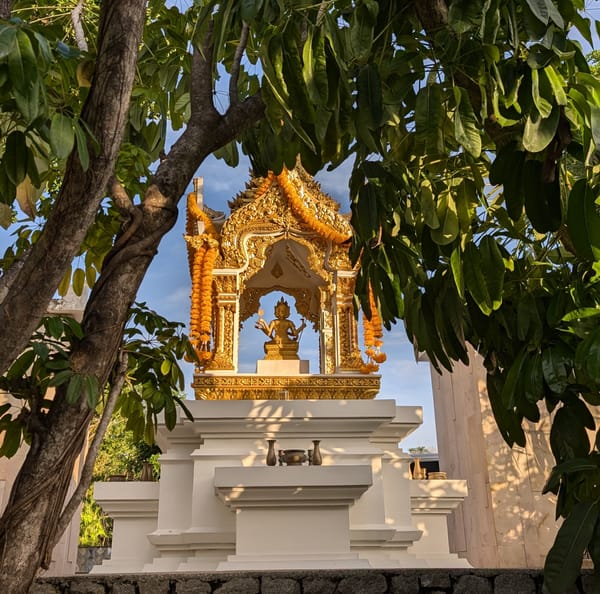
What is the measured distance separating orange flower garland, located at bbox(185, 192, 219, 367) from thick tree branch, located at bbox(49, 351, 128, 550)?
2444mm

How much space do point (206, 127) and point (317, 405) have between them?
8.14ft

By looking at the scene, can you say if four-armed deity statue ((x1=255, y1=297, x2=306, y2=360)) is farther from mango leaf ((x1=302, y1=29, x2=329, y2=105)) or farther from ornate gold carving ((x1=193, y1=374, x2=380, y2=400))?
mango leaf ((x1=302, y1=29, x2=329, y2=105))

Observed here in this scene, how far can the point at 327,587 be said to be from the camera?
99.3 inches

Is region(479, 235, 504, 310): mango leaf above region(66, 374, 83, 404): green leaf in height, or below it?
above

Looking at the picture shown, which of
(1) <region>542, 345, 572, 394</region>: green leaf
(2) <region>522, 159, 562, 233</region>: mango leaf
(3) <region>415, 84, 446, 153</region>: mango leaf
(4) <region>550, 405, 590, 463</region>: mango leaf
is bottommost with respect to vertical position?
(4) <region>550, 405, 590, 463</region>: mango leaf

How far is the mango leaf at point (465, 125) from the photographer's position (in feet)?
3.91

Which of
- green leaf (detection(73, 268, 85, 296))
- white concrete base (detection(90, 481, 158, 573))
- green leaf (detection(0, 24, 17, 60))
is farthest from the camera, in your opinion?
white concrete base (detection(90, 481, 158, 573))

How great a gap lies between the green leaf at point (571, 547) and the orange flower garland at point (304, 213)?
3.49 metres

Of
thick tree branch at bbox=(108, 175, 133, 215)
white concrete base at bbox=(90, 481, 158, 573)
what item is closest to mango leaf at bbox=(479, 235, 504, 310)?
thick tree branch at bbox=(108, 175, 133, 215)

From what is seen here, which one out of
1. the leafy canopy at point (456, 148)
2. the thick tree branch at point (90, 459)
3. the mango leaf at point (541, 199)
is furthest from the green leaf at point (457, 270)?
the thick tree branch at point (90, 459)

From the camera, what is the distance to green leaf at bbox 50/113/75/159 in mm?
1116

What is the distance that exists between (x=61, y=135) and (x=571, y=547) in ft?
4.30

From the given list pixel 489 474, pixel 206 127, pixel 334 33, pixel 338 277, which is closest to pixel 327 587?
pixel 206 127

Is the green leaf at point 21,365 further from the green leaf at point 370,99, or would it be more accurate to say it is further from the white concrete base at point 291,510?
the white concrete base at point 291,510
